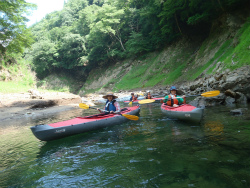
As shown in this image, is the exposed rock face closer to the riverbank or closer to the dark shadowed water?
the dark shadowed water

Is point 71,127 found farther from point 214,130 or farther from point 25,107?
point 25,107

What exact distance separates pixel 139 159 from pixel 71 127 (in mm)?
2637

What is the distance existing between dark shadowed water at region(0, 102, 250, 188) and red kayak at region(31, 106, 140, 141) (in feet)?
0.86

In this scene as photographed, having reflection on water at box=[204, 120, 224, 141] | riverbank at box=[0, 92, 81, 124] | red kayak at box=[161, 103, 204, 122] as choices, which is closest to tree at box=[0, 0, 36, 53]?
riverbank at box=[0, 92, 81, 124]

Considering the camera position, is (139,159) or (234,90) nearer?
(139,159)

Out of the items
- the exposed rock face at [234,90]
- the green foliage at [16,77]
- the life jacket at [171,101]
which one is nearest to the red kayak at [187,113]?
the life jacket at [171,101]

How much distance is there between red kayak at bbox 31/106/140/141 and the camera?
189 inches

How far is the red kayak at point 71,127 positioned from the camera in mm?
4793

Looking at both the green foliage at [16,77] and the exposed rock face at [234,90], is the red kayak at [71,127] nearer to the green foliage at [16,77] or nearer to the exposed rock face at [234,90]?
the exposed rock face at [234,90]

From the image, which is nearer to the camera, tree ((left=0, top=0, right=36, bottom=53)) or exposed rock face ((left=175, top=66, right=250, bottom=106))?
exposed rock face ((left=175, top=66, right=250, bottom=106))

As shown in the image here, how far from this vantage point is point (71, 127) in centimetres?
526

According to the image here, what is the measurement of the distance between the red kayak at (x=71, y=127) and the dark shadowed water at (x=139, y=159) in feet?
0.86

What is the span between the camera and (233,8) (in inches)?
591

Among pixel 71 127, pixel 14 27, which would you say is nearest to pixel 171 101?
pixel 71 127
